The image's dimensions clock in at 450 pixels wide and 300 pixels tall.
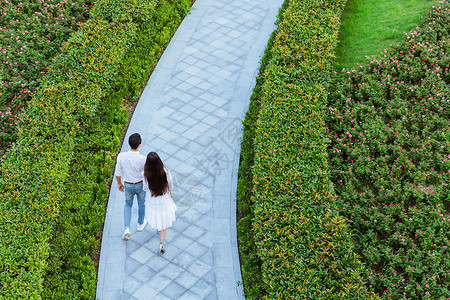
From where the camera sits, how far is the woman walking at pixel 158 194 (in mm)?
5969

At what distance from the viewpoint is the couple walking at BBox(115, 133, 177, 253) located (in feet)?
19.8

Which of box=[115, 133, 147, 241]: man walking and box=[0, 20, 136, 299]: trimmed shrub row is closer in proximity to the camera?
box=[0, 20, 136, 299]: trimmed shrub row

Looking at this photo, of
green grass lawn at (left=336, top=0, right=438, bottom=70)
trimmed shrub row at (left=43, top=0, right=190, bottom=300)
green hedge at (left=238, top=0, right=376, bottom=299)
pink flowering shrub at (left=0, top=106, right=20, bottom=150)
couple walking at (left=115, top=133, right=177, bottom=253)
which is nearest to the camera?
green hedge at (left=238, top=0, right=376, bottom=299)

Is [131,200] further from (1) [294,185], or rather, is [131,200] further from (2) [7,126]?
(2) [7,126]

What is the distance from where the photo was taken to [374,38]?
32.0ft

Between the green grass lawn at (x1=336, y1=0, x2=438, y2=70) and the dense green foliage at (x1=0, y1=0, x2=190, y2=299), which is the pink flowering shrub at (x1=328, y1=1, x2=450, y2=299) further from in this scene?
the dense green foliage at (x1=0, y1=0, x2=190, y2=299)

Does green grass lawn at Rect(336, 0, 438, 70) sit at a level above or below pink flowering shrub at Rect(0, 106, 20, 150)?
above

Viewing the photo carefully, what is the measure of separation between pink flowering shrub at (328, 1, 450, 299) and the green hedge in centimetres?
47

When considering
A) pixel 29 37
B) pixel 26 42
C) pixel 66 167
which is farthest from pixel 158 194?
pixel 29 37

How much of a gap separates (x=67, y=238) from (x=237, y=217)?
8.45ft

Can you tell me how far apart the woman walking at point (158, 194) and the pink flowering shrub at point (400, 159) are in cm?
262

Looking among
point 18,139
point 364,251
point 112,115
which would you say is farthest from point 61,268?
point 364,251

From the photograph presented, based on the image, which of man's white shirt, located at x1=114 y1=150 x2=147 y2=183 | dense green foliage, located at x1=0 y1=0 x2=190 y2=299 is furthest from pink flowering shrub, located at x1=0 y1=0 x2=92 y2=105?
man's white shirt, located at x1=114 y1=150 x2=147 y2=183

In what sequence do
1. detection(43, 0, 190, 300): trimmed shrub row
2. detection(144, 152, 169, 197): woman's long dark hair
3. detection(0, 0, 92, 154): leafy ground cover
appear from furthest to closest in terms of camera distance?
detection(0, 0, 92, 154): leafy ground cover → detection(43, 0, 190, 300): trimmed shrub row → detection(144, 152, 169, 197): woman's long dark hair
